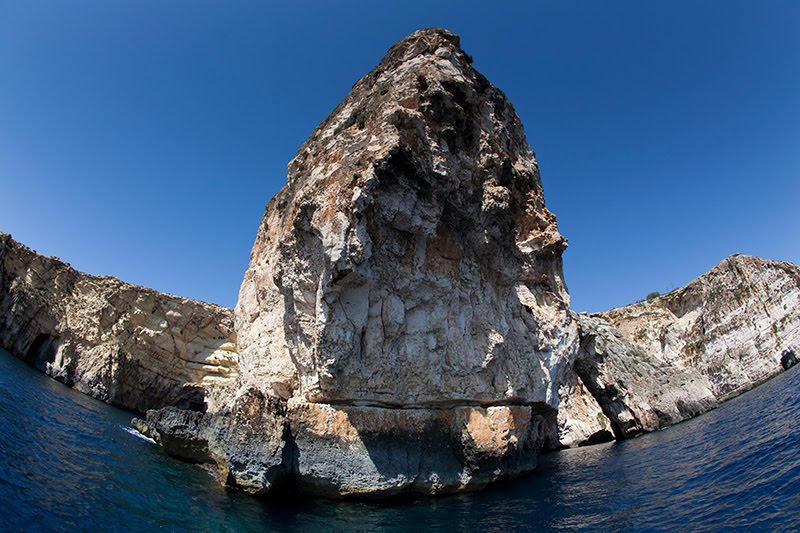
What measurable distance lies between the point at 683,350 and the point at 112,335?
62.0 metres

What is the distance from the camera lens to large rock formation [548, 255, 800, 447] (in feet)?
99.3

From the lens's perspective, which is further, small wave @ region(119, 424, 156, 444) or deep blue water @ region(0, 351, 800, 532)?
small wave @ region(119, 424, 156, 444)

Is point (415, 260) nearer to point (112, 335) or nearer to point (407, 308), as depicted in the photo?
point (407, 308)

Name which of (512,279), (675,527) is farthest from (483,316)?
(675,527)

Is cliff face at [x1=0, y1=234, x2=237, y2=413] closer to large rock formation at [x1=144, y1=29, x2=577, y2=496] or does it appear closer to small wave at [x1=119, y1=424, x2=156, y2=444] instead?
small wave at [x1=119, y1=424, x2=156, y2=444]

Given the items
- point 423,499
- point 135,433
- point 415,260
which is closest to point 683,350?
point 415,260

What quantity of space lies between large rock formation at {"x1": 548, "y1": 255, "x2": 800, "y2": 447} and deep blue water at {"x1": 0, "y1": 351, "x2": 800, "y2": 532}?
31.3 feet

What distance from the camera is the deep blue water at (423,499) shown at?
33.7 ft

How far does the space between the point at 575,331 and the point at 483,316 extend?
789 centimetres

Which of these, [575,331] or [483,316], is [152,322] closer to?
[483,316]

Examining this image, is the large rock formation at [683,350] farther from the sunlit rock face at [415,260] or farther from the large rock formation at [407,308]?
the large rock formation at [407,308]

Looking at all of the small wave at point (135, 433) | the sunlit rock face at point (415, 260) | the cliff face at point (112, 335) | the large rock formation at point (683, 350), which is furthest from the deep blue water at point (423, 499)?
the cliff face at point (112, 335)

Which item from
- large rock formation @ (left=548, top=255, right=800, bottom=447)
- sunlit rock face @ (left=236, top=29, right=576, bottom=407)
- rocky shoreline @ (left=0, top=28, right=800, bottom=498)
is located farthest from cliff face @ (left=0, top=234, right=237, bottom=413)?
large rock formation @ (left=548, top=255, right=800, bottom=447)

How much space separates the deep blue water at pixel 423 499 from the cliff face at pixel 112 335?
15.3 m
